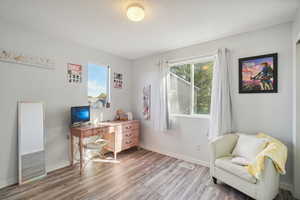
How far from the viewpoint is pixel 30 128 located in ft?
7.83


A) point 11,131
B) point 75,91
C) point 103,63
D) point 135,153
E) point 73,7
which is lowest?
point 135,153

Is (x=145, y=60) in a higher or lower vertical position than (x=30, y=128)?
higher

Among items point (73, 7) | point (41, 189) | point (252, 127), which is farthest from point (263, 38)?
point (41, 189)

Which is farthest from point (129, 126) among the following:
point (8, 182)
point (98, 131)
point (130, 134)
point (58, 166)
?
point (8, 182)

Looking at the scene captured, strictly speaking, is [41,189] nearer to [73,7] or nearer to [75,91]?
[75,91]

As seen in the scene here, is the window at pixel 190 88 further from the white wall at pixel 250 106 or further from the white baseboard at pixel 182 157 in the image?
the white baseboard at pixel 182 157

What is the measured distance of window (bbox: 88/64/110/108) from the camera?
331cm

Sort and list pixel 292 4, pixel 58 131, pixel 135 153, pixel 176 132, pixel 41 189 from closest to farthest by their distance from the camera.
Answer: pixel 292 4, pixel 41 189, pixel 58 131, pixel 176 132, pixel 135 153

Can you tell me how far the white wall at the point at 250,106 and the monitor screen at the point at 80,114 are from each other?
64.7 inches

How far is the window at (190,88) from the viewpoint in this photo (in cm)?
303

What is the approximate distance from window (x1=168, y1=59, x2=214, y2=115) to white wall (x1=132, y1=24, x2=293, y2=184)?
0.24 m

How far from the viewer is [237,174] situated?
6.32 feet

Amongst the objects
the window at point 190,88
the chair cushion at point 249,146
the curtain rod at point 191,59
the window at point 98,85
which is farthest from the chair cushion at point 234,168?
the window at point 98,85

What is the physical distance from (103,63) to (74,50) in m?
0.70
